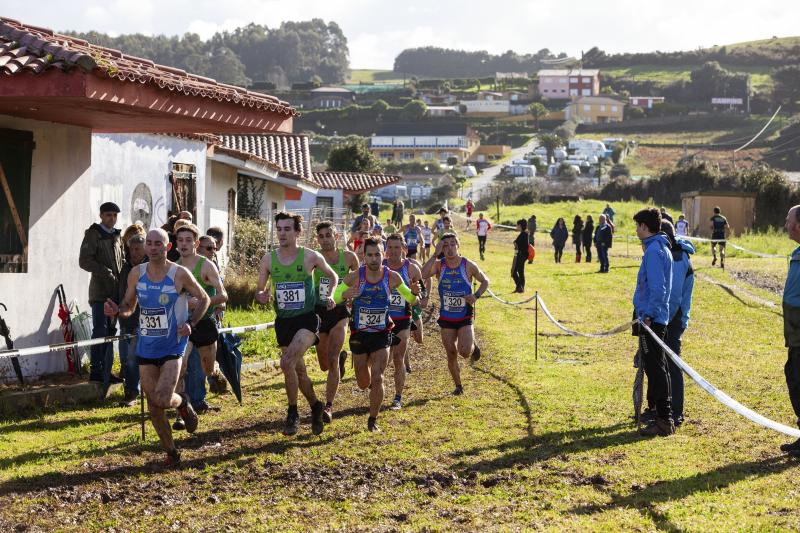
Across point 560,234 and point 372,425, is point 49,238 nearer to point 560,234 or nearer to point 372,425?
point 372,425

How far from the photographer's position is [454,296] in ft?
42.4

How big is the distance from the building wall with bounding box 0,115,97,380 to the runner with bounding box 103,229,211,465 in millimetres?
3658

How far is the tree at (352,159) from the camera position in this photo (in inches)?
2614

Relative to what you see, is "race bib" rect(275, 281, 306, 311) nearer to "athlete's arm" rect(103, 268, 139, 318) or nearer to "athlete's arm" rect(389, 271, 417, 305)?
"athlete's arm" rect(389, 271, 417, 305)

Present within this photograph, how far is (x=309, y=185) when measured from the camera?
3194 centimetres

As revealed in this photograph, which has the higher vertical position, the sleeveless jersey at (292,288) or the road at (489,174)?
the road at (489,174)

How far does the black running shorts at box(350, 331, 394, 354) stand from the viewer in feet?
36.9

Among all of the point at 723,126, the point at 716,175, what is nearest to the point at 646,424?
the point at 716,175

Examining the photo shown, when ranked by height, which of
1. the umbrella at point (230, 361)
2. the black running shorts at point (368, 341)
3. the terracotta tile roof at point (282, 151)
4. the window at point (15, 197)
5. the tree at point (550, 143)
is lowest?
the umbrella at point (230, 361)

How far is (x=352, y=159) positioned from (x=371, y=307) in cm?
5580

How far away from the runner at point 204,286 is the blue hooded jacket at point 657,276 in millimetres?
4066

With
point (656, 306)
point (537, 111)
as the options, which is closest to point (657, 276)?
point (656, 306)

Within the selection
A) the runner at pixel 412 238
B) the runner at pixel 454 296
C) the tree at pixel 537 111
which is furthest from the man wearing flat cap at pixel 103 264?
the tree at pixel 537 111

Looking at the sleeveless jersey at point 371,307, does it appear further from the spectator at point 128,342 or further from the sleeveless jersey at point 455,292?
the spectator at point 128,342
